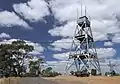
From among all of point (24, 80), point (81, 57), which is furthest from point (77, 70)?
point (24, 80)

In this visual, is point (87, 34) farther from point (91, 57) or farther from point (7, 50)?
point (7, 50)

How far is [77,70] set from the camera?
57.5 metres

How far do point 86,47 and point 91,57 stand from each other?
9.25 ft

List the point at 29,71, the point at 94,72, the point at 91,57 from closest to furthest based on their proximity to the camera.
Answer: the point at 91,57, the point at 94,72, the point at 29,71

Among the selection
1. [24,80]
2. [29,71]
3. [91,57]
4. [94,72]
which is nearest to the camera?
[24,80]

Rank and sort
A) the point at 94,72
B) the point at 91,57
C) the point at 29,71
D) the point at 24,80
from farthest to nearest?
the point at 29,71 → the point at 94,72 → the point at 91,57 → the point at 24,80

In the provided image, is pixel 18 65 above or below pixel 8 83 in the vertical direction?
above

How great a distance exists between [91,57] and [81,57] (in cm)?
233

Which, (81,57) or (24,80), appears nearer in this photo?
(24,80)

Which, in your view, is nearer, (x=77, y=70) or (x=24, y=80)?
(x=24, y=80)

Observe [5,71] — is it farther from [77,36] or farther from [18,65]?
[77,36]

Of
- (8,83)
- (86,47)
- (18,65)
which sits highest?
(86,47)

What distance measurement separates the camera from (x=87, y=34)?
186 feet

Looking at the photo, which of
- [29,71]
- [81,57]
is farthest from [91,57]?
[29,71]
